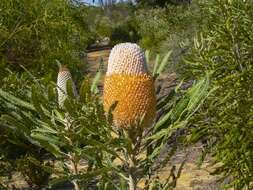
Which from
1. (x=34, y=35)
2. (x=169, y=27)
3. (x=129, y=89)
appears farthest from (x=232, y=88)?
(x=169, y=27)

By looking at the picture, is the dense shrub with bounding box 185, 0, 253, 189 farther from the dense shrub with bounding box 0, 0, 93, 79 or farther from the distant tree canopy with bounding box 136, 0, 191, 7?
the distant tree canopy with bounding box 136, 0, 191, 7

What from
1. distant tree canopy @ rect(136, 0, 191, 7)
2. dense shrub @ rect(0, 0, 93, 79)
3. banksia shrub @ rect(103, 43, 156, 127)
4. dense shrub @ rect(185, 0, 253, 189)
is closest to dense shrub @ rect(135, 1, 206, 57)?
distant tree canopy @ rect(136, 0, 191, 7)

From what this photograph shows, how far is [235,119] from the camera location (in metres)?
5.57

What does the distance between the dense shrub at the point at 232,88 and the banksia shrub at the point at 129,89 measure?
345 cm

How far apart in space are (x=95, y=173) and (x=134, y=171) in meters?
0.18

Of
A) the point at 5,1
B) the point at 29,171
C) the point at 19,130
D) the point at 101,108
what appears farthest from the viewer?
the point at 29,171

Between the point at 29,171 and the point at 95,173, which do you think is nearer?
the point at 95,173

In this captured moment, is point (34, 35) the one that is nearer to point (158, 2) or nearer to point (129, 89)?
point (129, 89)

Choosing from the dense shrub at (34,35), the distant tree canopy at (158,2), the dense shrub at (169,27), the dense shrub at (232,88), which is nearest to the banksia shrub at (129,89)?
the dense shrub at (232,88)

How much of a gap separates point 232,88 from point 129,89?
12.9 ft

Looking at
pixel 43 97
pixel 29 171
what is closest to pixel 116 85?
pixel 43 97

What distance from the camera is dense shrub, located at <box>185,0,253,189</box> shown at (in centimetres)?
550

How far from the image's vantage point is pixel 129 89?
1799mm

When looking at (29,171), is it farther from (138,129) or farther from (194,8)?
(194,8)
